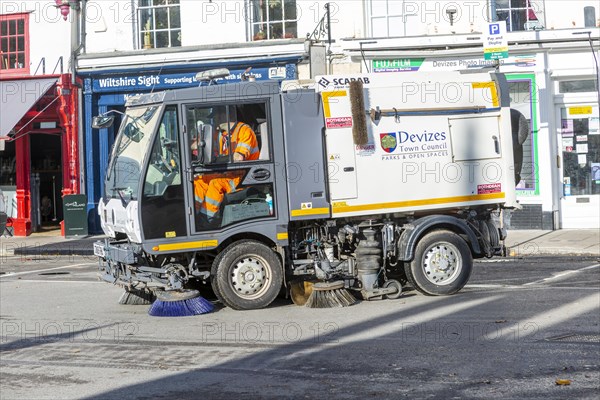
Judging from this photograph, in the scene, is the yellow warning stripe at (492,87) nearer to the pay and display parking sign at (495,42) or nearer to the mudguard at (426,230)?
the mudguard at (426,230)

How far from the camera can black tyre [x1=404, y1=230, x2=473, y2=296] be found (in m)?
11.6

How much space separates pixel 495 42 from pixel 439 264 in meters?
6.90

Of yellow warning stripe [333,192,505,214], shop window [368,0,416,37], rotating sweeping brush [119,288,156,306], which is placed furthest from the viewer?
shop window [368,0,416,37]

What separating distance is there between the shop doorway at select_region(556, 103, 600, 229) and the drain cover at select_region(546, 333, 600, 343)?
12099mm

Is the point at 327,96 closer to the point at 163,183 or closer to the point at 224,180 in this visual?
the point at 224,180

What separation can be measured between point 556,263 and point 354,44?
767cm

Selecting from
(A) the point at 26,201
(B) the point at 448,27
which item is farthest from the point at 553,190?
(A) the point at 26,201

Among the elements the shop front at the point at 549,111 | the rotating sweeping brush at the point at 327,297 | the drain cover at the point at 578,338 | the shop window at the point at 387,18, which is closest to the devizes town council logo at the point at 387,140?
the rotating sweeping brush at the point at 327,297

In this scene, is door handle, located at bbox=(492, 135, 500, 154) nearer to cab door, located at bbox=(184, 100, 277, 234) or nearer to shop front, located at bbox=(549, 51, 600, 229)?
cab door, located at bbox=(184, 100, 277, 234)

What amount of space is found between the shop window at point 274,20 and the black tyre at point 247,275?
39.5 feet

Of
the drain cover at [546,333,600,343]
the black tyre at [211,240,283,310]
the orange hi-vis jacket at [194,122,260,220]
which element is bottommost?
the drain cover at [546,333,600,343]

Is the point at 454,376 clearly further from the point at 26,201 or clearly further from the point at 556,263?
the point at 26,201

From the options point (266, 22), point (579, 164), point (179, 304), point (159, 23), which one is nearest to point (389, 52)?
point (266, 22)

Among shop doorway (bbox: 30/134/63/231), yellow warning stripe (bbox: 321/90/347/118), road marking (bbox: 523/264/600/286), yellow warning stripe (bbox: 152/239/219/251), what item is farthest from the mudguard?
shop doorway (bbox: 30/134/63/231)
